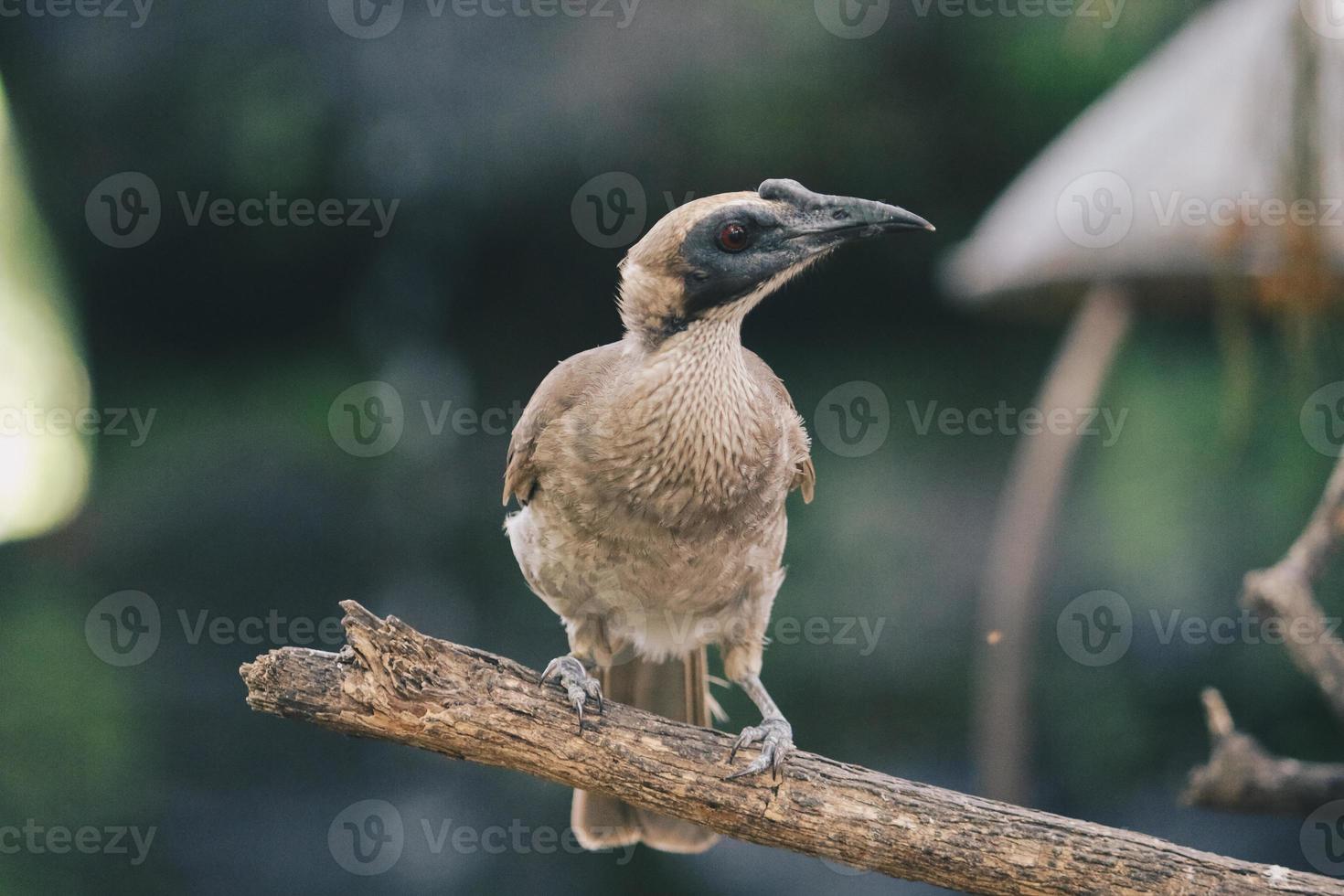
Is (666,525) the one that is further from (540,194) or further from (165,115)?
(165,115)

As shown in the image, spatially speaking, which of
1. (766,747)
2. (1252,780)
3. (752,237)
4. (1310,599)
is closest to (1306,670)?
(1310,599)

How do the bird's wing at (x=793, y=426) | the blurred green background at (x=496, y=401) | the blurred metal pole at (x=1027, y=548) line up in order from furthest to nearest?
the blurred green background at (x=496, y=401), the blurred metal pole at (x=1027, y=548), the bird's wing at (x=793, y=426)

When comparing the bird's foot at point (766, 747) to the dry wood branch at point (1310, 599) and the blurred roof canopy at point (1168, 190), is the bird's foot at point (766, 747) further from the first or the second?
the blurred roof canopy at point (1168, 190)

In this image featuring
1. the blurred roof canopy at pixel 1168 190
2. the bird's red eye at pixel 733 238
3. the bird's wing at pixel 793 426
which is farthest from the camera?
the blurred roof canopy at pixel 1168 190

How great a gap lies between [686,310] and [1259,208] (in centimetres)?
277

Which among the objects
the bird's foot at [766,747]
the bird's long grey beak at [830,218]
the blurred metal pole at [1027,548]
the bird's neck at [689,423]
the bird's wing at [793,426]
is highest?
the blurred metal pole at [1027,548]

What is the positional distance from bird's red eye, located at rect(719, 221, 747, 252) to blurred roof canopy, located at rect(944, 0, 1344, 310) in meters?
2.02

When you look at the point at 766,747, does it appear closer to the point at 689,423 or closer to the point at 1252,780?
the point at 689,423

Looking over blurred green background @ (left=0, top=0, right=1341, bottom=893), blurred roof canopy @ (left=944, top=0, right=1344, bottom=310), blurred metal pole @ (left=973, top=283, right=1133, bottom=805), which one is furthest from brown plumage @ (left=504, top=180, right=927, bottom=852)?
blurred green background @ (left=0, top=0, right=1341, bottom=893)

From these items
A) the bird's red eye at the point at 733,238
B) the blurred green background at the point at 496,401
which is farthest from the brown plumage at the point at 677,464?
the blurred green background at the point at 496,401

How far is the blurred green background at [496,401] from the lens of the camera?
640 cm

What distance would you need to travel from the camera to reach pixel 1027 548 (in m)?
5.62

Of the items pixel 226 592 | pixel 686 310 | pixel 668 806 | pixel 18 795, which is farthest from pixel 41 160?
pixel 668 806

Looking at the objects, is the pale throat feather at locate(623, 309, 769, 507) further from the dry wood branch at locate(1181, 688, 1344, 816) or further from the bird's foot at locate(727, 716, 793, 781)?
the dry wood branch at locate(1181, 688, 1344, 816)
